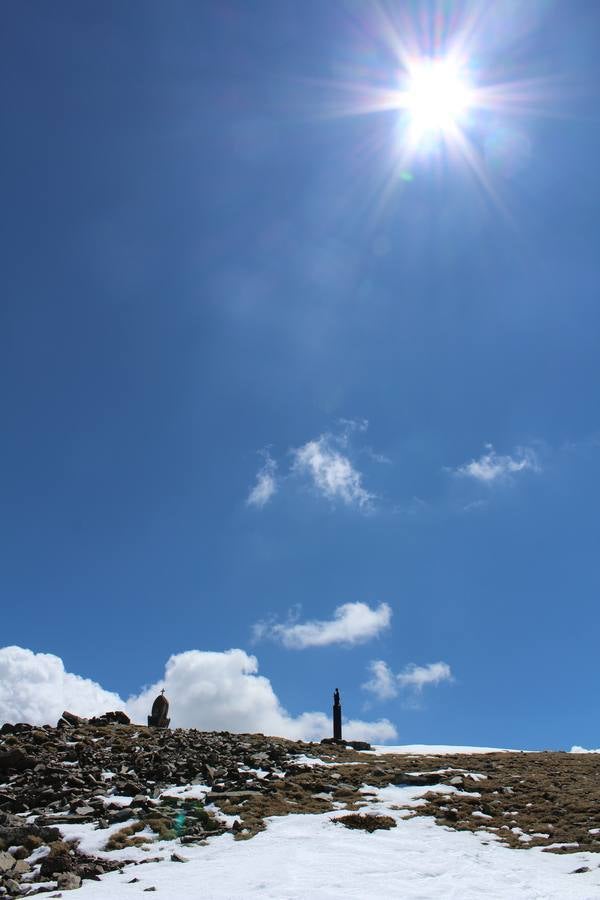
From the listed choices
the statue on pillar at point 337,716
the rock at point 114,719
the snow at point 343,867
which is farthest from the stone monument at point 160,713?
the snow at point 343,867

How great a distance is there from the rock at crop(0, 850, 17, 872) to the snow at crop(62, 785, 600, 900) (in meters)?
1.47

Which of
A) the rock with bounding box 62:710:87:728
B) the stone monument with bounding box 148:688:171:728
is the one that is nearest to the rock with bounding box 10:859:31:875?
the rock with bounding box 62:710:87:728

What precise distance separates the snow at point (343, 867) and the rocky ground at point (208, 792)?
573mm

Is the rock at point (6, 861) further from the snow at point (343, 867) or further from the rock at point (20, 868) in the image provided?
the snow at point (343, 867)

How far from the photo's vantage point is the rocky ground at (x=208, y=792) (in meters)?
14.0

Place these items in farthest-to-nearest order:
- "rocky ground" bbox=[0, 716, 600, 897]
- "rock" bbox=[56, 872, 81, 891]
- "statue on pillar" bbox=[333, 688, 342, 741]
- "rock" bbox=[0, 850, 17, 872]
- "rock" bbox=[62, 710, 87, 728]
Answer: "statue on pillar" bbox=[333, 688, 342, 741] → "rock" bbox=[62, 710, 87, 728] → "rocky ground" bbox=[0, 716, 600, 897] → "rock" bbox=[0, 850, 17, 872] → "rock" bbox=[56, 872, 81, 891]

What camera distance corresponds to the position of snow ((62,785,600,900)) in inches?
428

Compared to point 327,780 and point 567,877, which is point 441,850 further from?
point 327,780

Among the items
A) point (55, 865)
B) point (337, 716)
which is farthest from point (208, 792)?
point (337, 716)

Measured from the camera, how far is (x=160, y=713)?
3494cm

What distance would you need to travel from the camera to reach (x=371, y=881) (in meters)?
11.6

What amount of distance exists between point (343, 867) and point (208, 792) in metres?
7.27

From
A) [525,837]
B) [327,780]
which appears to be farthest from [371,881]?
[327,780]

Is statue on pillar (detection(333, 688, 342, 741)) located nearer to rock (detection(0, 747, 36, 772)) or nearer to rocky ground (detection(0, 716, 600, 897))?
rocky ground (detection(0, 716, 600, 897))
